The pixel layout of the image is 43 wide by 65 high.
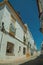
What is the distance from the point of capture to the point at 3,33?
13117 millimetres

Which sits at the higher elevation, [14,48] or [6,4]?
[6,4]

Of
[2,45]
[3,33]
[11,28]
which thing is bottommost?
[2,45]

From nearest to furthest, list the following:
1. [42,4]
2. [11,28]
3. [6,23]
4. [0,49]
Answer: [42,4] → [0,49] → [6,23] → [11,28]

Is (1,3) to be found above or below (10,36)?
above

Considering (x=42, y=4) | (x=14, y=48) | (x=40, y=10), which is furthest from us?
(x=14, y=48)

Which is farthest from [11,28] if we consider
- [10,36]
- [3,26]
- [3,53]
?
[3,53]

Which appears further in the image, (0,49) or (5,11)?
(5,11)

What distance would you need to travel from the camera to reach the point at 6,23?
46.8 feet

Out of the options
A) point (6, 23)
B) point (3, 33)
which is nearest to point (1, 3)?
point (6, 23)

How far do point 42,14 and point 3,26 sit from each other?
20.8 feet

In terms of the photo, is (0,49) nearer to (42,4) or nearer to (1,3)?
(1,3)

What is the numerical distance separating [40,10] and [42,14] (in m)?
0.33

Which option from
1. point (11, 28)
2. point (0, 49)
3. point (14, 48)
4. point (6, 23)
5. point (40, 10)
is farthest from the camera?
point (14, 48)

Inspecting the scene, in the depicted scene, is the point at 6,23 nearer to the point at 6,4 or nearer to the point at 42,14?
the point at 6,4
